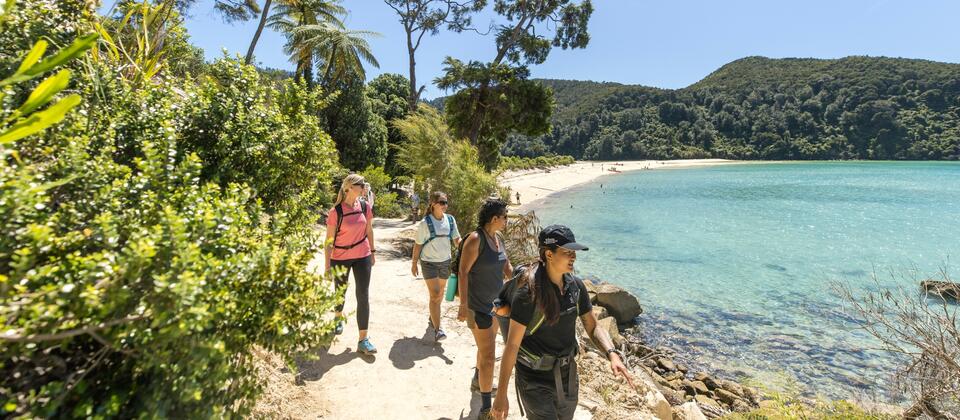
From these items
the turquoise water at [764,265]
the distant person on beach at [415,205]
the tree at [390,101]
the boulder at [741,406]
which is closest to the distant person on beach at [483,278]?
the boulder at [741,406]

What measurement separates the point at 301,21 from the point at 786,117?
130550mm

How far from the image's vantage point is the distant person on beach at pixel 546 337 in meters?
2.74

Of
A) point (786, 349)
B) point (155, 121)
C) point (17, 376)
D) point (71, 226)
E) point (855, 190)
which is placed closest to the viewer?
point (17, 376)

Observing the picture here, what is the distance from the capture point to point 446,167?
1441 centimetres

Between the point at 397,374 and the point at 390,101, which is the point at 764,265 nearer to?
the point at 397,374

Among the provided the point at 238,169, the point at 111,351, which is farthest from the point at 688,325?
the point at 111,351

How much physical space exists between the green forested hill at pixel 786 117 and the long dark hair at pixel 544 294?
110 m

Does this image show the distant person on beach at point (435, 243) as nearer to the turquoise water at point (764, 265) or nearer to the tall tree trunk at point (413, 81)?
the turquoise water at point (764, 265)

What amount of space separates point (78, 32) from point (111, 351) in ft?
7.52

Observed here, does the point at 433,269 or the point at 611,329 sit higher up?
the point at 433,269

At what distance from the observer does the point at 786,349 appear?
9539 millimetres

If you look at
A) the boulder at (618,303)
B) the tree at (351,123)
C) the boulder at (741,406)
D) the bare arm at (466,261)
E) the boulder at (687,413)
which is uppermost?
the tree at (351,123)

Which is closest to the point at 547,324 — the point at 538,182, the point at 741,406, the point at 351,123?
the point at 741,406

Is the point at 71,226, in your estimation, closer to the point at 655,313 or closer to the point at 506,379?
the point at 506,379
